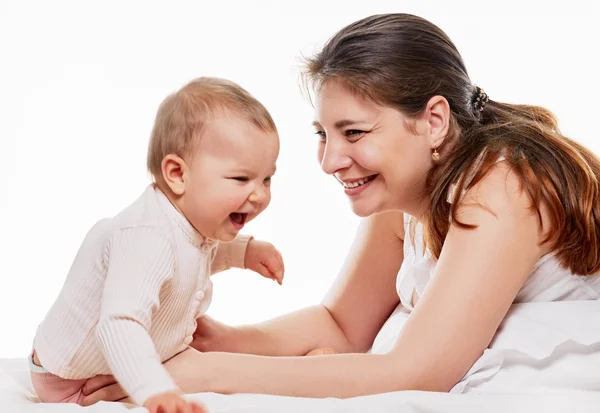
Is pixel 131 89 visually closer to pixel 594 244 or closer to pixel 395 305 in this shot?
pixel 395 305

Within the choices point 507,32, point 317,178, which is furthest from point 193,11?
point 507,32

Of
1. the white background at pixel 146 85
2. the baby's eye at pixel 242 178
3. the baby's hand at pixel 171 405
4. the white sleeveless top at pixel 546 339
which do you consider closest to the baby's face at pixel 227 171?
the baby's eye at pixel 242 178

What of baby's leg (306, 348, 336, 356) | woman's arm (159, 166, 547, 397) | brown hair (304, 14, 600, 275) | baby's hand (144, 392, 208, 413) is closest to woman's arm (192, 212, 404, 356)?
baby's leg (306, 348, 336, 356)

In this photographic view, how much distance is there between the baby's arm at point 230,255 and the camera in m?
2.26

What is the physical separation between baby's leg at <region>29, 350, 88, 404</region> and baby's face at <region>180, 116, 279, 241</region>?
0.44 m

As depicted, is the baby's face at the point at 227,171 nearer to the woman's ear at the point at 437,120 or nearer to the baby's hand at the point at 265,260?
the baby's hand at the point at 265,260

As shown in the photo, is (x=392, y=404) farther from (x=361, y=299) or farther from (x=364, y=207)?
(x=361, y=299)

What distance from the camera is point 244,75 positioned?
4.14 meters

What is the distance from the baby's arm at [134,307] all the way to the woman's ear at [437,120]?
2.39ft

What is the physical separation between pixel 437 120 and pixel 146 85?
2.17m

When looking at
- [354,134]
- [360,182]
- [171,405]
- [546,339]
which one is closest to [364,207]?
[360,182]

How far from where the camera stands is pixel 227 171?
1.90 m

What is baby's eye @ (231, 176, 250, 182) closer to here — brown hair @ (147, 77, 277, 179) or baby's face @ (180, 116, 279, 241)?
baby's face @ (180, 116, 279, 241)

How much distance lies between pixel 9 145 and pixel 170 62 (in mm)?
809
